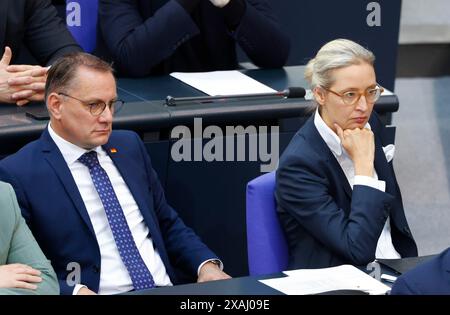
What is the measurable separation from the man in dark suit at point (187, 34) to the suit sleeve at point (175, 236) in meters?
0.85

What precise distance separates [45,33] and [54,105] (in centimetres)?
90

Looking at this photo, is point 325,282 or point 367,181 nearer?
point 325,282

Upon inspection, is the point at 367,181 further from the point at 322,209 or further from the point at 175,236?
the point at 175,236

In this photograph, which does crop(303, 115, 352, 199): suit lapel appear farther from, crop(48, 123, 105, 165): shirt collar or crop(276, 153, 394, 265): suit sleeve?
crop(48, 123, 105, 165): shirt collar

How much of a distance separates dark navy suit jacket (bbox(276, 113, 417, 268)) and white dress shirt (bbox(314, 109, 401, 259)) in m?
Answer: 0.02

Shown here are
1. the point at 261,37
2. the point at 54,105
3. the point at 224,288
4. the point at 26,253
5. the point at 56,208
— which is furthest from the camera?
the point at 261,37

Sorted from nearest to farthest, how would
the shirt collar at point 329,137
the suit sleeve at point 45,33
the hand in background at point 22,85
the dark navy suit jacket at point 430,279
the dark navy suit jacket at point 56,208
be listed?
the dark navy suit jacket at point 430,279
the dark navy suit jacket at point 56,208
the shirt collar at point 329,137
the hand in background at point 22,85
the suit sleeve at point 45,33

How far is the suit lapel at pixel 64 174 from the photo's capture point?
3.26 metres

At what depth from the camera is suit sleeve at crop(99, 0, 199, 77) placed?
428 centimetres

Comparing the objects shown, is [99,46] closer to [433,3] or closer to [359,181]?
[359,181]

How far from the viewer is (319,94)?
136 inches

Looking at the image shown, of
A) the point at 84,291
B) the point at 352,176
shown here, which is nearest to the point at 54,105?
the point at 84,291

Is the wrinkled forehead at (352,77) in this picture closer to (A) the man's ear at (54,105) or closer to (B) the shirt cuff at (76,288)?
(A) the man's ear at (54,105)

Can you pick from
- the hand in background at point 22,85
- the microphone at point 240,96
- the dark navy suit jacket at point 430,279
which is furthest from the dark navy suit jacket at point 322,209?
the hand in background at point 22,85
